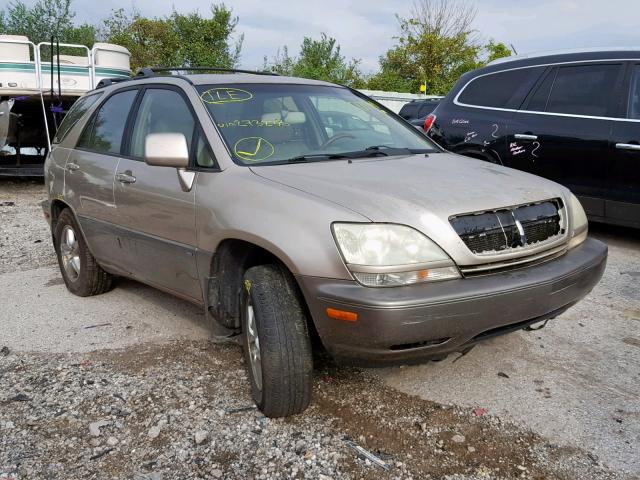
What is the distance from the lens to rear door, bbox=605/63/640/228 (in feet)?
18.5

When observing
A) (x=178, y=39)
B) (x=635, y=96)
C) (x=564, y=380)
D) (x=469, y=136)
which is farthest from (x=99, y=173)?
(x=178, y=39)

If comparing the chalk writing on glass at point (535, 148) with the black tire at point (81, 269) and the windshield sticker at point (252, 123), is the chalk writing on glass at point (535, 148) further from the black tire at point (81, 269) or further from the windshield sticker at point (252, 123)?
the black tire at point (81, 269)

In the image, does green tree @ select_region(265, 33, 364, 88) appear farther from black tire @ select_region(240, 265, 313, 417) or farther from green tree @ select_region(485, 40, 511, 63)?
black tire @ select_region(240, 265, 313, 417)

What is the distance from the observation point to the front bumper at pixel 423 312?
2.49 meters

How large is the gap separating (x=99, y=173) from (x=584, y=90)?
463cm

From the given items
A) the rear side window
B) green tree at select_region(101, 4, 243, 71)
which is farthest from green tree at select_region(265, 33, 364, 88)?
the rear side window

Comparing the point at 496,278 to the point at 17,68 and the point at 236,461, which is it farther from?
the point at 17,68

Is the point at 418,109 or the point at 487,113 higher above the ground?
the point at 487,113

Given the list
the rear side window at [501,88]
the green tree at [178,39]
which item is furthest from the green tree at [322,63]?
the rear side window at [501,88]

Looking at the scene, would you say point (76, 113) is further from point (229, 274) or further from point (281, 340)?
point (281, 340)

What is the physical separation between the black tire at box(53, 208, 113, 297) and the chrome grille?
3.11 metres

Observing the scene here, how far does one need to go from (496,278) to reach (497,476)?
83cm

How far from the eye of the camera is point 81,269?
15.7 ft

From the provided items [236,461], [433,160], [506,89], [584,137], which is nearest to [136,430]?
[236,461]
